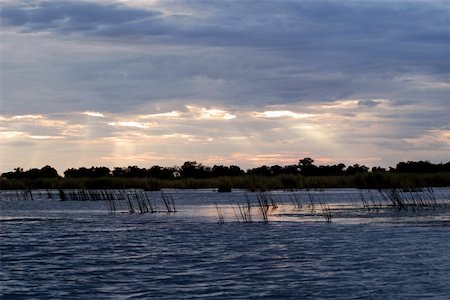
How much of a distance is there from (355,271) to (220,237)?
348 inches

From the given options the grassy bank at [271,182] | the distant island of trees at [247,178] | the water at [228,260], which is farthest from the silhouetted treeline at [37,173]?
the water at [228,260]

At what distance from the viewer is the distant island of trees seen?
63.1 meters

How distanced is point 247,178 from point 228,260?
49.1 meters

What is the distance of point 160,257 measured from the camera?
68.5ft

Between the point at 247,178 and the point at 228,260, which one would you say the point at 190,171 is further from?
the point at 228,260

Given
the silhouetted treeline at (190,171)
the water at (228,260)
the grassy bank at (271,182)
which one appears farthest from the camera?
the silhouetted treeline at (190,171)

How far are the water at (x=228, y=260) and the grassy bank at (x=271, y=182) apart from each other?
26208 mm

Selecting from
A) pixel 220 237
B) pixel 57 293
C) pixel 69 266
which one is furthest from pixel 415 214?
pixel 57 293

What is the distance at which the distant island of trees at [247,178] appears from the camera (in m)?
63.1

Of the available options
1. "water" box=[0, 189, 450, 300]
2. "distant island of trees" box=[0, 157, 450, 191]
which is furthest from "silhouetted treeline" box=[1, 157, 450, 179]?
"water" box=[0, 189, 450, 300]

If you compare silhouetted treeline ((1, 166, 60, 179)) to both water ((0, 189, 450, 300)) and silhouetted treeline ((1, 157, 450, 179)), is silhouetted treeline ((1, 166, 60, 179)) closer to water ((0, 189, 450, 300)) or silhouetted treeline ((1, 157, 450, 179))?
silhouetted treeline ((1, 157, 450, 179))

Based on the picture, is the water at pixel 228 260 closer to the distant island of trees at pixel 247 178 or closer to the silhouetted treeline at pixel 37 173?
the distant island of trees at pixel 247 178

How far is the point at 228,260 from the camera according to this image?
65.6ft

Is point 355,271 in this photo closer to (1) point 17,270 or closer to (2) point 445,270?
(2) point 445,270
